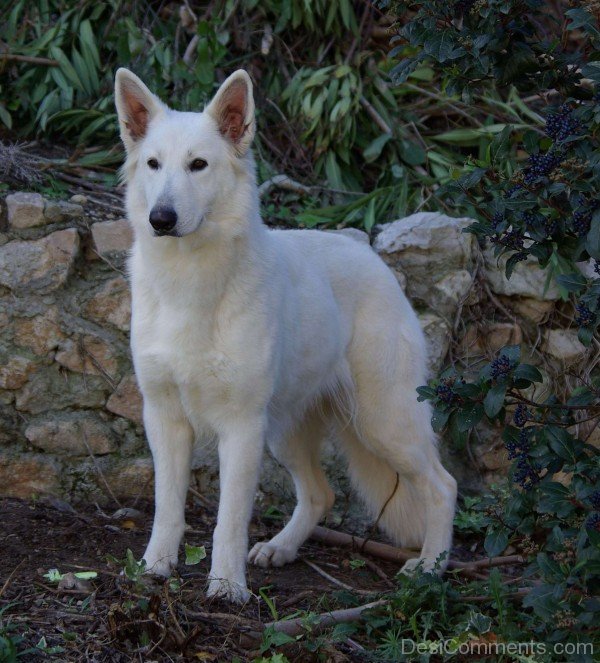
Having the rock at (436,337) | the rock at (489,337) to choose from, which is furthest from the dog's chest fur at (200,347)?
the rock at (489,337)

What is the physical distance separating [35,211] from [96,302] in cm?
64

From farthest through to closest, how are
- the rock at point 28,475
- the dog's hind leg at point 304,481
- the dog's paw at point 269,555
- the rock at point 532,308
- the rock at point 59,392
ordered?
the rock at point 532,308 → the rock at point 59,392 → the rock at point 28,475 → the dog's hind leg at point 304,481 → the dog's paw at point 269,555

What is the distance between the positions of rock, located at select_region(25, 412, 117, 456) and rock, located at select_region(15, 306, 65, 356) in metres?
0.40

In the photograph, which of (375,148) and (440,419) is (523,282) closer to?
(375,148)

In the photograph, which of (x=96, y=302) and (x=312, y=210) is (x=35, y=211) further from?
(x=312, y=210)

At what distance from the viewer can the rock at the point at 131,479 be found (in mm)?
5215

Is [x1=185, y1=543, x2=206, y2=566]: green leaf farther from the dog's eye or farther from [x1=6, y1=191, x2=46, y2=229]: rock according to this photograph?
[x1=6, y1=191, x2=46, y2=229]: rock

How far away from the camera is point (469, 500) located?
5527 millimetres

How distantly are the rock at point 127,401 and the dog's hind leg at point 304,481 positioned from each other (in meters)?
0.89

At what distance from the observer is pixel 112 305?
17.6ft

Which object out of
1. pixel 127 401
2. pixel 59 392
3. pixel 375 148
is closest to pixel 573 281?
pixel 127 401

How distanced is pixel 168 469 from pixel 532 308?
9.57ft

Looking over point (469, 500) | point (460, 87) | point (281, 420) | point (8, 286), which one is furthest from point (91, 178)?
point (460, 87)

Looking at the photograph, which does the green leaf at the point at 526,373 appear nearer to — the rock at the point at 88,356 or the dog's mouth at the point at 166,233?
the dog's mouth at the point at 166,233
